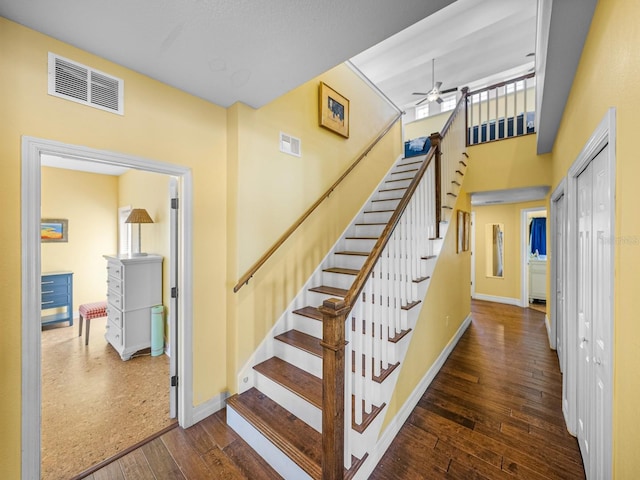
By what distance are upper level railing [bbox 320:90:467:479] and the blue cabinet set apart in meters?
4.84

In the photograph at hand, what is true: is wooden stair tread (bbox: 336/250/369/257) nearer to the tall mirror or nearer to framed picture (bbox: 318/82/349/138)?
framed picture (bbox: 318/82/349/138)

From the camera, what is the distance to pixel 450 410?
2.24 meters

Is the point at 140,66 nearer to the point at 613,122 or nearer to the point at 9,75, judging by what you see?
the point at 9,75

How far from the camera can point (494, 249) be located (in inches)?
240

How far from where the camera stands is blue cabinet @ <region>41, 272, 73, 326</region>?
4.07m

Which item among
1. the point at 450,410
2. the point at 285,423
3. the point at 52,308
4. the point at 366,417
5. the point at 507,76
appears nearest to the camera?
the point at 366,417

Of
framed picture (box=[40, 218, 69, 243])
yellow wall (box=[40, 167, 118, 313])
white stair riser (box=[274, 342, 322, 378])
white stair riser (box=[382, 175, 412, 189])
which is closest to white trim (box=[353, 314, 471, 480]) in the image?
white stair riser (box=[274, 342, 322, 378])

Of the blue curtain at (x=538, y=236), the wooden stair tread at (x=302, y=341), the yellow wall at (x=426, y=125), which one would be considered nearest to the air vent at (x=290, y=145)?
the wooden stair tread at (x=302, y=341)

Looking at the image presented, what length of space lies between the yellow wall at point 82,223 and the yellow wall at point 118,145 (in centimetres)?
415

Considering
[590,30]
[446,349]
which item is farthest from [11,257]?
[446,349]

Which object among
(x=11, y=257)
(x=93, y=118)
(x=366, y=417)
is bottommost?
(x=366, y=417)

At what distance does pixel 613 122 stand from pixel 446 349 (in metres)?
2.75

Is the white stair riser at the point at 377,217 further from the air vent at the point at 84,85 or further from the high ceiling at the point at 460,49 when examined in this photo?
the air vent at the point at 84,85

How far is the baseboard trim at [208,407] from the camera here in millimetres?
2107
